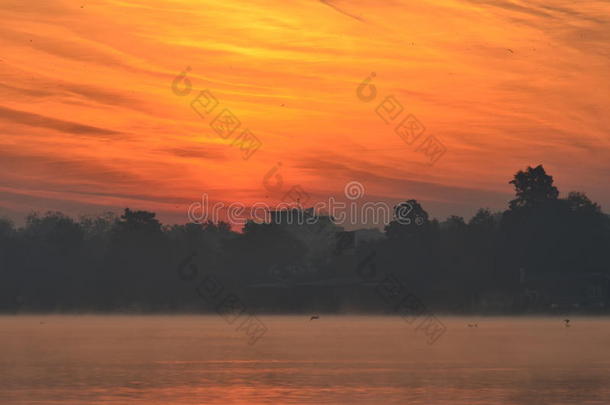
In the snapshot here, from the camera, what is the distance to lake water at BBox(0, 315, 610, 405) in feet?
175

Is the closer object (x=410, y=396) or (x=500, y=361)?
(x=410, y=396)

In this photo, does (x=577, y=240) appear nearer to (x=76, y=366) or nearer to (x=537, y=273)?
(x=537, y=273)

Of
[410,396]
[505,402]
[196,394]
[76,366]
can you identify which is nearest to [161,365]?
[76,366]

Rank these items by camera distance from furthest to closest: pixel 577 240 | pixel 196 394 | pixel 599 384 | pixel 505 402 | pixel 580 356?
1. pixel 577 240
2. pixel 580 356
3. pixel 599 384
4. pixel 196 394
5. pixel 505 402

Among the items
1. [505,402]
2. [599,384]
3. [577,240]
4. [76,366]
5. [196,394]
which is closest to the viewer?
[505,402]

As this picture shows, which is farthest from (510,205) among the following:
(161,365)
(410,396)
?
(410,396)

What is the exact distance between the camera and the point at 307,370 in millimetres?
68812

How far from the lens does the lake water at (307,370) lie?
175 feet

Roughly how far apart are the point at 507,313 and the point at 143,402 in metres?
141

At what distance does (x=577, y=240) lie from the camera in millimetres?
176500

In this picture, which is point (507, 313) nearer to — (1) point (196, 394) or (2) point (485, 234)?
(2) point (485, 234)

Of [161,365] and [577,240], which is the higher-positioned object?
[577,240]

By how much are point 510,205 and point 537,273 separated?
13.2m

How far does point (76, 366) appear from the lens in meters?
72.4
